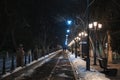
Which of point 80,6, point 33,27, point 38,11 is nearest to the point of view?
point 80,6

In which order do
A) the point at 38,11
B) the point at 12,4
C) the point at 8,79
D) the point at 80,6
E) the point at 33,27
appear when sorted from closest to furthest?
the point at 8,79
the point at 12,4
the point at 80,6
the point at 38,11
the point at 33,27

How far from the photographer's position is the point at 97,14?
37531 mm

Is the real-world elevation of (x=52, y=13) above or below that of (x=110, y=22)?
above

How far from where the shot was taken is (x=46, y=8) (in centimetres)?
5534

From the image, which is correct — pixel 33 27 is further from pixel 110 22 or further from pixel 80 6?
pixel 110 22

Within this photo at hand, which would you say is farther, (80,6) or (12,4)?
(80,6)

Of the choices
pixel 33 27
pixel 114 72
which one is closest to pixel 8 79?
pixel 114 72

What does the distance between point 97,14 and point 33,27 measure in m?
26.2

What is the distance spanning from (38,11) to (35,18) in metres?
2.69

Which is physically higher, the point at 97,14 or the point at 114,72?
the point at 97,14

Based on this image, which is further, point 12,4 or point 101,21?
point 101,21

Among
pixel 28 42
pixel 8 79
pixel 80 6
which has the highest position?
pixel 80 6

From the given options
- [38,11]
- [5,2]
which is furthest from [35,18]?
[5,2]

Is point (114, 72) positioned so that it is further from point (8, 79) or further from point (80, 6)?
point (80, 6)
